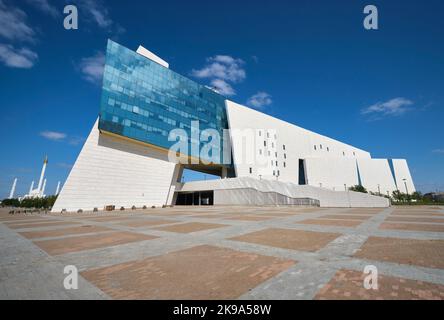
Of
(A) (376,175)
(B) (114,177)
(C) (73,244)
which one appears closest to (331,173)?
(A) (376,175)

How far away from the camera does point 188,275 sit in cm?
476

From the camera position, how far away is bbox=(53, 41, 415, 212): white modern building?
3478 cm

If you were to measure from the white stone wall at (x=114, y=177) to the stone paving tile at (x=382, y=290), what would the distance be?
36.3 metres

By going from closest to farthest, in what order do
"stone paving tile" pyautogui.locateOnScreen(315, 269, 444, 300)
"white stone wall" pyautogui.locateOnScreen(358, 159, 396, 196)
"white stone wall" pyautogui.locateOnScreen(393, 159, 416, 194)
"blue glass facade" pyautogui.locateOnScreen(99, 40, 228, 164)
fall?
"stone paving tile" pyautogui.locateOnScreen(315, 269, 444, 300)
"blue glass facade" pyautogui.locateOnScreen(99, 40, 228, 164)
"white stone wall" pyautogui.locateOnScreen(358, 159, 396, 196)
"white stone wall" pyautogui.locateOnScreen(393, 159, 416, 194)

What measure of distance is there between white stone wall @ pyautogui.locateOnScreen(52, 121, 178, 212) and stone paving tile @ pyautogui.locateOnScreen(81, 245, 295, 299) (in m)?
32.5

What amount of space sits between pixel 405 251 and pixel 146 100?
4242cm

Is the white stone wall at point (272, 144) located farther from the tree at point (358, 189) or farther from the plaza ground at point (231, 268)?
the plaza ground at point (231, 268)

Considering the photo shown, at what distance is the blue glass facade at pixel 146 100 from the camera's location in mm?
36000

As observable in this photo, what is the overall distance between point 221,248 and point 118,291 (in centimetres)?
369

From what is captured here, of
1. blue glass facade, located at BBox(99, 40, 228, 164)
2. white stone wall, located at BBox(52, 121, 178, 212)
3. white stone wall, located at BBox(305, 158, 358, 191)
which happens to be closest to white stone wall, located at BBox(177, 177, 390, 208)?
blue glass facade, located at BBox(99, 40, 228, 164)

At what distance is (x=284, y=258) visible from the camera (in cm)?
578

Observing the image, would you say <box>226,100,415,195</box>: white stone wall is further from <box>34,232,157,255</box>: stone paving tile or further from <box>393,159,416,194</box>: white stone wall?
<box>34,232,157,255</box>: stone paving tile
